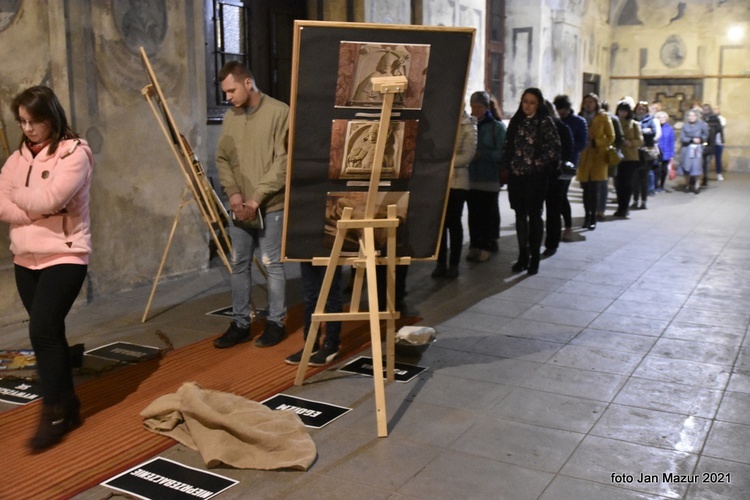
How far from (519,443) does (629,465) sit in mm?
489

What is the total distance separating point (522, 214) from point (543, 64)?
9.97m

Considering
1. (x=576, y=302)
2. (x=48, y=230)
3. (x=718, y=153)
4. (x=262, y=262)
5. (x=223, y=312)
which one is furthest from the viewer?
(x=718, y=153)

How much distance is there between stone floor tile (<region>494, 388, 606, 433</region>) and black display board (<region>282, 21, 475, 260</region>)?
2.87ft

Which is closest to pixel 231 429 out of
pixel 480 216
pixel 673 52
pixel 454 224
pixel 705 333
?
pixel 705 333

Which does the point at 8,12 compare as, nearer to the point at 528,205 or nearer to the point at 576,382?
the point at 528,205

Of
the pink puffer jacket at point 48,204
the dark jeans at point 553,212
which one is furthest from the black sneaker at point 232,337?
the dark jeans at point 553,212

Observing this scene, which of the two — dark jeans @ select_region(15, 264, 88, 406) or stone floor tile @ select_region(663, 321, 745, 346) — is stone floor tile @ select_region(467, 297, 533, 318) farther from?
dark jeans @ select_region(15, 264, 88, 406)

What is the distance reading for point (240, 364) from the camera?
5008 millimetres

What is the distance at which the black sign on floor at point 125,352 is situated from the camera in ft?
17.0

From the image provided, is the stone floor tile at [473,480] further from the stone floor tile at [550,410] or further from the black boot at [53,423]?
the black boot at [53,423]

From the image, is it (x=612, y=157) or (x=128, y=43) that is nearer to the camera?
(x=128, y=43)

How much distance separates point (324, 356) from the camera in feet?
16.4

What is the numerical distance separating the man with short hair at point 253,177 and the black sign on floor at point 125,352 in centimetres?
42

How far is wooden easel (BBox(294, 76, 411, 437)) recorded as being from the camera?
3.95 meters
